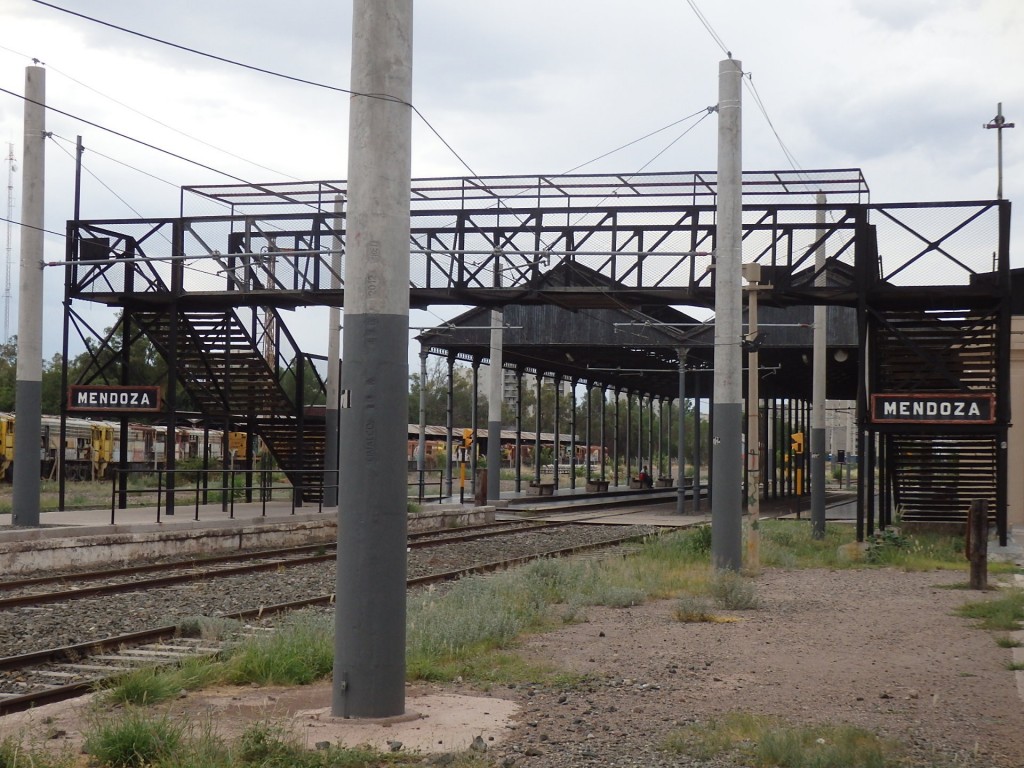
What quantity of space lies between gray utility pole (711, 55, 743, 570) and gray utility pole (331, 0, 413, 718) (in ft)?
34.7

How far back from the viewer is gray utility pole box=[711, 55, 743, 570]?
59.0 ft

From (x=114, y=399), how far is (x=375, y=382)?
19.9m

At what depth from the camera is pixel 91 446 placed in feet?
186

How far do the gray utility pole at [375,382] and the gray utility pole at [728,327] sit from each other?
10567mm

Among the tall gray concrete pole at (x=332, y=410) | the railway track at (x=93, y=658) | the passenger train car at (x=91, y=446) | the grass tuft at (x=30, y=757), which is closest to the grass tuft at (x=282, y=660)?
the railway track at (x=93, y=658)

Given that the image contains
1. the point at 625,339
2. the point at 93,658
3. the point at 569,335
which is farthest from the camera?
Result: the point at 569,335

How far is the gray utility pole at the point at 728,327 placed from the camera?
18.0 m

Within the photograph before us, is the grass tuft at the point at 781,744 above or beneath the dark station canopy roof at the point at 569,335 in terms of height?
beneath

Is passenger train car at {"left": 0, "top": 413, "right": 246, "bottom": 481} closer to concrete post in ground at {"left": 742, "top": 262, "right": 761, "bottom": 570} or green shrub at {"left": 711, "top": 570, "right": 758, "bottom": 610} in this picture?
concrete post in ground at {"left": 742, "top": 262, "right": 761, "bottom": 570}

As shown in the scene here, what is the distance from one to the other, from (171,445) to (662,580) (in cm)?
1368

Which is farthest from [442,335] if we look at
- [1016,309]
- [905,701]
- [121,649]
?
[905,701]

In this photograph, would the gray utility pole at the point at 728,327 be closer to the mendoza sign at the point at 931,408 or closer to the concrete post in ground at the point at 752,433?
the concrete post in ground at the point at 752,433

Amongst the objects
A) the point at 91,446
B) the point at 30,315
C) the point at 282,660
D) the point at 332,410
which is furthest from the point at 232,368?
the point at 91,446

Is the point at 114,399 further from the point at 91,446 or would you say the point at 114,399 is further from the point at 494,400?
the point at 91,446
